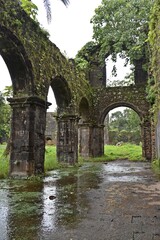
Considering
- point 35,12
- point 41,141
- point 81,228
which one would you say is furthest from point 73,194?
point 35,12

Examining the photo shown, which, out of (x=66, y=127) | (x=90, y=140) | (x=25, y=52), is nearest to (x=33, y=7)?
(x=25, y=52)

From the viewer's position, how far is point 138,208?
12.5ft

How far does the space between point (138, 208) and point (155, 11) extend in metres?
8.28

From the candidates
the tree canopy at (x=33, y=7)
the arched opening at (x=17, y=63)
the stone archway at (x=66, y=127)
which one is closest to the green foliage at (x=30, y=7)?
the tree canopy at (x=33, y=7)

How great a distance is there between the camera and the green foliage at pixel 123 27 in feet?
54.4

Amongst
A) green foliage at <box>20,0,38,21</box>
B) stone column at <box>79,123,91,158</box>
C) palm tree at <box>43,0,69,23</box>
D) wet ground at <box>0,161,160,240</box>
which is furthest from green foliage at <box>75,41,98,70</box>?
wet ground at <box>0,161,160,240</box>

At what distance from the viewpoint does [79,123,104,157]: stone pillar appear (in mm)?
16359

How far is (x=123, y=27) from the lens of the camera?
57.5ft

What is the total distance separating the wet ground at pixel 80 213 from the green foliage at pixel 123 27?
12607 mm

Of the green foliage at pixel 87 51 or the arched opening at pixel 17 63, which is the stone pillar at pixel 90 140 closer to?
the green foliage at pixel 87 51

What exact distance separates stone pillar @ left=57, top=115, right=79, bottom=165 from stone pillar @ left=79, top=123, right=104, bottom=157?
4340 millimetres

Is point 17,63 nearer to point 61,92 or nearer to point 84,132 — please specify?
point 61,92

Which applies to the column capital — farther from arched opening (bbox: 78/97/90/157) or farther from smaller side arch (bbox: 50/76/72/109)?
arched opening (bbox: 78/97/90/157)

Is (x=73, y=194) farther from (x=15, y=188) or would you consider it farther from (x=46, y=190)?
(x=15, y=188)
